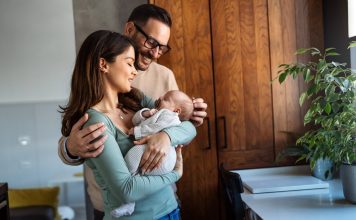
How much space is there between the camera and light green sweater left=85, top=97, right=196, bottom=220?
0.96 metres

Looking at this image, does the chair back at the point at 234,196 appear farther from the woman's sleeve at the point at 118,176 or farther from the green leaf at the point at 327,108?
the woman's sleeve at the point at 118,176

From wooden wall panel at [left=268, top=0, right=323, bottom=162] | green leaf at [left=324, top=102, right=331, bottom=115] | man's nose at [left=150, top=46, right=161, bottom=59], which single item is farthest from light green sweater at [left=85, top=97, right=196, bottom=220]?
wooden wall panel at [left=268, top=0, right=323, bottom=162]

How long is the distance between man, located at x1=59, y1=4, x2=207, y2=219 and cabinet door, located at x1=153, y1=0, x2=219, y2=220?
0.47m

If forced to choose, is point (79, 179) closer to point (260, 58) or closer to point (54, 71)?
point (54, 71)

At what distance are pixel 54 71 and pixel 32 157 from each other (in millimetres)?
660

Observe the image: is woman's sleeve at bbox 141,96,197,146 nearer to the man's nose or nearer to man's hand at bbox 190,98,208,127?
man's hand at bbox 190,98,208,127

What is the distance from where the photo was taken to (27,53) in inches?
99.1

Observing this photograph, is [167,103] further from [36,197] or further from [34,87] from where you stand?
[36,197]

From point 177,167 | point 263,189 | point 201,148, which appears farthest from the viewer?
point 201,148

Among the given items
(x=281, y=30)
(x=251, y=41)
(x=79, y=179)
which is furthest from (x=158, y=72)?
(x=79, y=179)

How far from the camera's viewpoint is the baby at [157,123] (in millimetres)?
1025

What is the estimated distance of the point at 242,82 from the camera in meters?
2.28

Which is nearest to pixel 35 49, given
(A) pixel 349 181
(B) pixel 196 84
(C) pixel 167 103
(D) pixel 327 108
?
(B) pixel 196 84

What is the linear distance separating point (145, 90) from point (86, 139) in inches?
29.4
